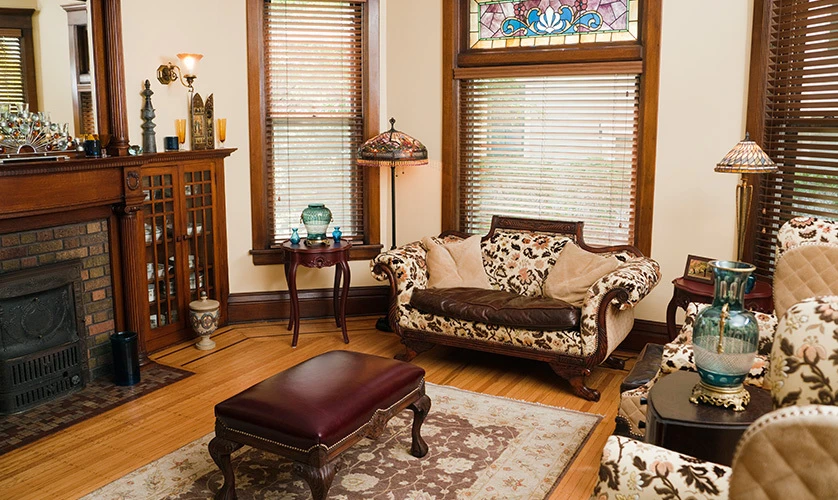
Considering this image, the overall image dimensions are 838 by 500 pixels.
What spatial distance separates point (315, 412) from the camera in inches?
118

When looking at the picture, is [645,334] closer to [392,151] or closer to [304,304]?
[392,151]

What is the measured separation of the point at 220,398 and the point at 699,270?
9.60 ft

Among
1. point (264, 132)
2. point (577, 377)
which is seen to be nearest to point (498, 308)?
point (577, 377)

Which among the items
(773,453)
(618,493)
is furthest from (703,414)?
(773,453)

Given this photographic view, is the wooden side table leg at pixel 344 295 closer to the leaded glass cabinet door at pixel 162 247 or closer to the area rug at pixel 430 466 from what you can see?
the leaded glass cabinet door at pixel 162 247

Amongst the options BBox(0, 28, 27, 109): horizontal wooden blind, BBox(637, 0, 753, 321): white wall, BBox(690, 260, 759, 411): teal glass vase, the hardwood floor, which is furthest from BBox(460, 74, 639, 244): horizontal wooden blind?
BBox(0, 28, 27, 109): horizontal wooden blind

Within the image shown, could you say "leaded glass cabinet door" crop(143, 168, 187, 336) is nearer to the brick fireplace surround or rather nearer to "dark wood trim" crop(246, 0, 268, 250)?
the brick fireplace surround

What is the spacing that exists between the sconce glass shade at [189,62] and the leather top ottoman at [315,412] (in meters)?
2.72

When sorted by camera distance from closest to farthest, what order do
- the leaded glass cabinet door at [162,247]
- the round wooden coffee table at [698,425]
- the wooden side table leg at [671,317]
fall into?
the round wooden coffee table at [698,425], the wooden side table leg at [671,317], the leaded glass cabinet door at [162,247]

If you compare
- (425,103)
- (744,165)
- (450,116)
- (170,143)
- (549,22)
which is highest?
(549,22)

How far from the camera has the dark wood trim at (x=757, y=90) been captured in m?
4.56

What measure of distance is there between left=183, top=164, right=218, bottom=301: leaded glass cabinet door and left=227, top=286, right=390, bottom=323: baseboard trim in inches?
10.6

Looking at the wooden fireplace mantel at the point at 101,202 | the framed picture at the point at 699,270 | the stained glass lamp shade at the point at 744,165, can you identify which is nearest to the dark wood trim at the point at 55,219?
the wooden fireplace mantel at the point at 101,202

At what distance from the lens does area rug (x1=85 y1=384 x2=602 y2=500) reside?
332cm
